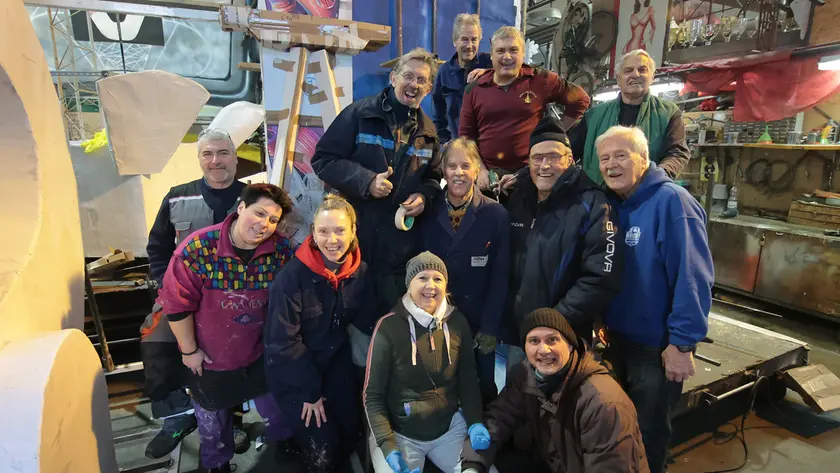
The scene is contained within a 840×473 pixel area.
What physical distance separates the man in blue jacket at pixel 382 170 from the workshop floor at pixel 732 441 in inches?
48.1

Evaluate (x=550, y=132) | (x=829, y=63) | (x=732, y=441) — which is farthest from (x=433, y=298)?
(x=829, y=63)

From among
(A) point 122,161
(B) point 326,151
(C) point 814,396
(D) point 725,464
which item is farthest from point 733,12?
(A) point 122,161

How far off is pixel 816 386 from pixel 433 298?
3.43m

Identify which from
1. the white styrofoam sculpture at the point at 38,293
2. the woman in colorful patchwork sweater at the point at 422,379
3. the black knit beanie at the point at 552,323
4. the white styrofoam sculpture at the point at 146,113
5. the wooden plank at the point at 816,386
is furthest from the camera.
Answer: the white styrofoam sculpture at the point at 146,113

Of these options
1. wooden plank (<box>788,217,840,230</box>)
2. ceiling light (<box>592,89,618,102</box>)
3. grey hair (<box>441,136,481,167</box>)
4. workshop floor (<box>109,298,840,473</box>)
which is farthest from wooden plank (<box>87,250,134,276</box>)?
wooden plank (<box>788,217,840,230</box>)

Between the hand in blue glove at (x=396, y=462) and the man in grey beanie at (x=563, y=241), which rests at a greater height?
the man in grey beanie at (x=563, y=241)

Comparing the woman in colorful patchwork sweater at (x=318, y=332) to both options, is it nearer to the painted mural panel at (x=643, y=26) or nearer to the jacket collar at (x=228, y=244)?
the jacket collar at (x=228, y=244)

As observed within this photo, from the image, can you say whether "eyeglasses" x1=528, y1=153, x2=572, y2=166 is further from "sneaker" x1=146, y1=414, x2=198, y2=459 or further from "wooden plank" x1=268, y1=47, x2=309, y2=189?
"sneaker" x1=146, y1=414, x2=198, y2=459

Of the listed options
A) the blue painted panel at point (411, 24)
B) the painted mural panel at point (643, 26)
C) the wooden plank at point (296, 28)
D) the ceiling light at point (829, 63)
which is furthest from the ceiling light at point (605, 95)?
the wooden plank at point (296, 28)

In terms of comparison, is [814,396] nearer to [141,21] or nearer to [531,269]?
[531,269]

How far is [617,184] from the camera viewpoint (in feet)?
7.27

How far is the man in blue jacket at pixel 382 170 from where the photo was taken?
2.44m

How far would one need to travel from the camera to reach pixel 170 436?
2.70 m

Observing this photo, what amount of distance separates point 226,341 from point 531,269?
157 centimetres
